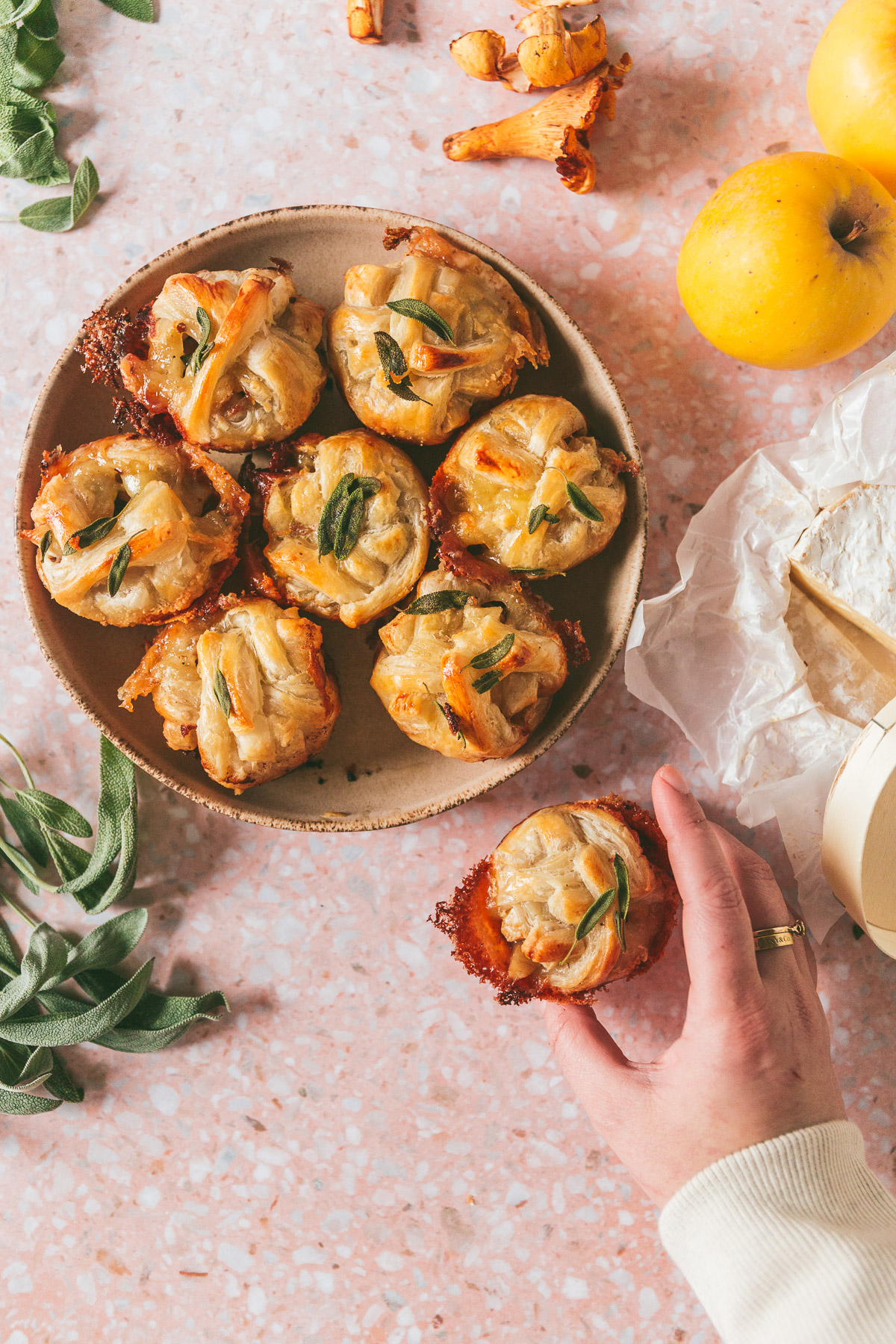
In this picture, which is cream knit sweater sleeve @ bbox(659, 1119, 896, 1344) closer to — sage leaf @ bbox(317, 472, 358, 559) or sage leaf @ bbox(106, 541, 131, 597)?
sage leaf @ bbox(317, 472, 358, 559)

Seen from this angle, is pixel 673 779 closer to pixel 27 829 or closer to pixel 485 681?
pixel 485 681

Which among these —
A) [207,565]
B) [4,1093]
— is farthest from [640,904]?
[4,1093]

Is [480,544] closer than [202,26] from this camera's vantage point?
Yes

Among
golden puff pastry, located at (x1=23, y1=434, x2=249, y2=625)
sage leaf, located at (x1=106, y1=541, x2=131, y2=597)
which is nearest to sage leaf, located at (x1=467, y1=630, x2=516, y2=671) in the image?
golden puff pastry, located at (x1=23, y1=434, x2=249, y2=625)

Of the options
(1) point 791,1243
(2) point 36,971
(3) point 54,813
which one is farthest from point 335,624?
(1) point 791,1243

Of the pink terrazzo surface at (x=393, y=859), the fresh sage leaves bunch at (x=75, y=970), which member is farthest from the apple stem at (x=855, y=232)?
the fresh sage leaves bunch at (x=75, y=970)

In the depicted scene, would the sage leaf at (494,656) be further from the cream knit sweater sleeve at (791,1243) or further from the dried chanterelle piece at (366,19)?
the dried chanterelle piece at (366,19)

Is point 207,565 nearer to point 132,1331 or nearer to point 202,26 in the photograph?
point 202,26
